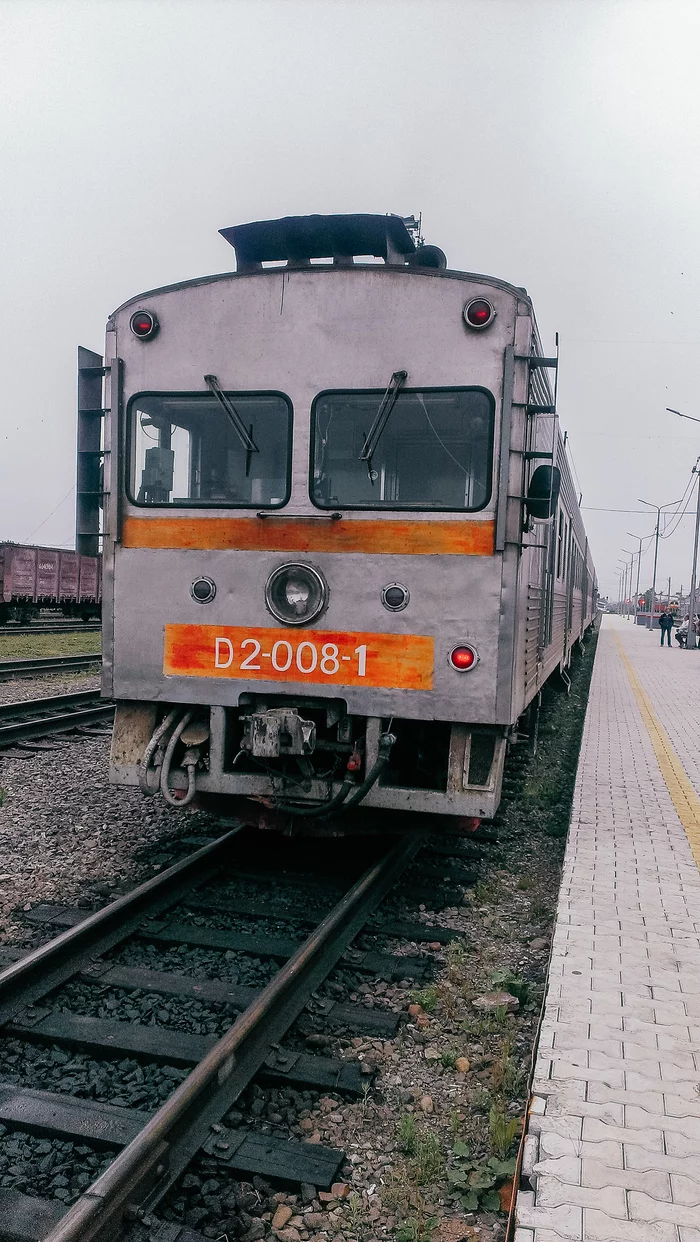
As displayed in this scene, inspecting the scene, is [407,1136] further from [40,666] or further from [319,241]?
[40,666]

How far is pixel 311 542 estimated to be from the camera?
5066 millimetres

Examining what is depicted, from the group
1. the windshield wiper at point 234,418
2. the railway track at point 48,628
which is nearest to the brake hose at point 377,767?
the windshield wiper at point 234,418

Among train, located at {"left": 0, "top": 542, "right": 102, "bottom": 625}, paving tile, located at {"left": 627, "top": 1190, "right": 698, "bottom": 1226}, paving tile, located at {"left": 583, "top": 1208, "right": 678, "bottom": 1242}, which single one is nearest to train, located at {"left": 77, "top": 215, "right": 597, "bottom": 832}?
paving tile, located at {"left": 627, "top": 1190, "right": 698, "bottom": 1226}

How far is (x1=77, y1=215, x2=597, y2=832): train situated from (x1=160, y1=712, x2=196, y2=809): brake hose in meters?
0.02

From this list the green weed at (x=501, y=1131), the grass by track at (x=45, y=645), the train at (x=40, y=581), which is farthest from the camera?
the train at (x=40, y=581)

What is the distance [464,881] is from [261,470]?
9.07 feet

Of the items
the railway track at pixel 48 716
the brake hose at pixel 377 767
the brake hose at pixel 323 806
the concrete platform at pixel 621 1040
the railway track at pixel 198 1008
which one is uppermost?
the brake hose at pixel 377 767

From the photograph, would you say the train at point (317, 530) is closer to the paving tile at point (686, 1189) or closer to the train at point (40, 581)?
the paving tile at point (686, 1189)

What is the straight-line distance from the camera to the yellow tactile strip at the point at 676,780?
6.89 meters

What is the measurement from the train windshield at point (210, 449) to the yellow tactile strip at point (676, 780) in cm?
368

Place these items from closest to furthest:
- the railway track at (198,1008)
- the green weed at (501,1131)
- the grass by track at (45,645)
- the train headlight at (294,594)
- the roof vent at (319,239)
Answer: the railway track at (198,1008)
the green weed at (501,1131)
the train headlight at (294,594)
the roof vent at (319,239)
the grass by track at (45,645)

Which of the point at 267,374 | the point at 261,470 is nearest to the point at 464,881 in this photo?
the point at 261,470

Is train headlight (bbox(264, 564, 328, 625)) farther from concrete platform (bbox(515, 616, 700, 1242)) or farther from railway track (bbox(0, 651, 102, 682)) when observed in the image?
railway track (bbox(0, 651, 102, 682))

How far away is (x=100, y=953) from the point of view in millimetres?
4270
